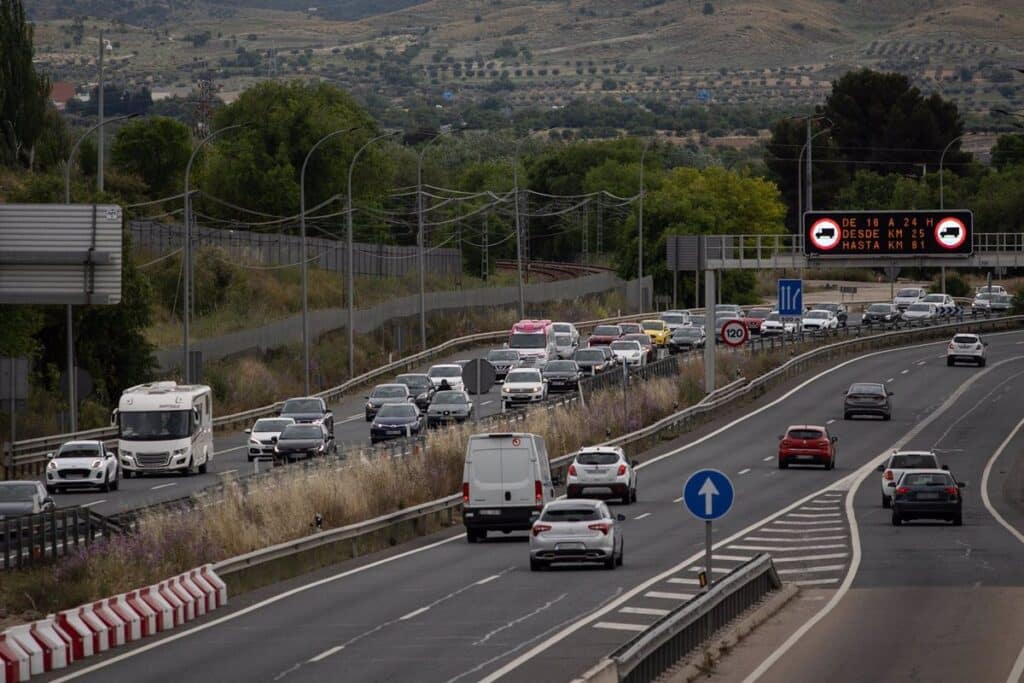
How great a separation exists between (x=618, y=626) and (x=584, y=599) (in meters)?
3.38

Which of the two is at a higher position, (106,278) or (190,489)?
(106,278)

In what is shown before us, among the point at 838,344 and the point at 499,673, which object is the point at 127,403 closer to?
the point at 499,673

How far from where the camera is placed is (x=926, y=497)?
145 feet

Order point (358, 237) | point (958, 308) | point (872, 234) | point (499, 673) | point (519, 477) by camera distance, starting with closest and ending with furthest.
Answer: point (499, 673)
point (519, 477)
point (872, 234)
point (958, 308)
point (358, 237)

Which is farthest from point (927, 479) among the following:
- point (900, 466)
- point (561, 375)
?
point (561, 375)

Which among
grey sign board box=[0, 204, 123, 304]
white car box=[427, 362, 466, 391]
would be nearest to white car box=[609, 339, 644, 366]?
white car box=[427, 362, 466, 391]

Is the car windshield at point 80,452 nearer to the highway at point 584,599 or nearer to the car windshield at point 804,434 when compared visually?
the highway at point 584,599

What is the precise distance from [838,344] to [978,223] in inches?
2600

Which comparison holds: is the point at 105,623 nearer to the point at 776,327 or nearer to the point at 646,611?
the point at 646,611

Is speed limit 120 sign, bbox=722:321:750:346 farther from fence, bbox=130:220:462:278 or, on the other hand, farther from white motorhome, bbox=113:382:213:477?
fence, bbox=130:220:462:278

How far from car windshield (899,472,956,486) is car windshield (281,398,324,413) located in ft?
77.3

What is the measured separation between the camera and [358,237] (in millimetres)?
144500

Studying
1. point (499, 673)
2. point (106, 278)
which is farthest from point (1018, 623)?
point (106, 278)

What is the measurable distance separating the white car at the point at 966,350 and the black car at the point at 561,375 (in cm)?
2113
